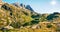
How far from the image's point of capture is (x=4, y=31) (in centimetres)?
11494

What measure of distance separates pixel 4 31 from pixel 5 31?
493cm

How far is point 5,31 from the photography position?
110250 mm
